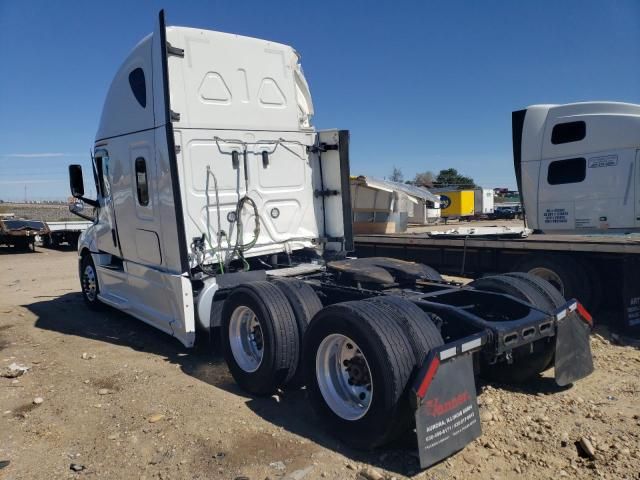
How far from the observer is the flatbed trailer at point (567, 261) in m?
6.33

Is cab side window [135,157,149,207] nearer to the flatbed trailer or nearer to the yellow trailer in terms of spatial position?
the flatbed trailer

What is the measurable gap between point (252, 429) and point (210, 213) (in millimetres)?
2724

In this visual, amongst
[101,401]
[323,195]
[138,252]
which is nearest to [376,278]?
[323,195]

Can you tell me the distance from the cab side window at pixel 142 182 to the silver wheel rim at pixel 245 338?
2.10m

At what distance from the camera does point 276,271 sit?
628 centimetres

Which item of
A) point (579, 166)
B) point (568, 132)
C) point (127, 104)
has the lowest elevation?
point (579, 166)

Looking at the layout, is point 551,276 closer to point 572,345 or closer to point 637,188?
point 637,188

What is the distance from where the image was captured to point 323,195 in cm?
720

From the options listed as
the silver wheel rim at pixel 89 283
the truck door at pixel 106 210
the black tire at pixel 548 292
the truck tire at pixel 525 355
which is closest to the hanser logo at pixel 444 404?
the truck tire at pixel 525 355

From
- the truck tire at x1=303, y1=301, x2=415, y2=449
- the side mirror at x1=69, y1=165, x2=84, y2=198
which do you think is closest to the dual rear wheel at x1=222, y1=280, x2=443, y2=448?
the truck tire at x1=303, y1=301, x2=415, y2=449

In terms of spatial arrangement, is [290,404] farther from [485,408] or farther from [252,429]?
[485,408]

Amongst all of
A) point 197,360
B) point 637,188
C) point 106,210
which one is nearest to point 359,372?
point 197,360

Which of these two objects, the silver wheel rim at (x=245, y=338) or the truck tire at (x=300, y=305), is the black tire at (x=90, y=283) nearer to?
the silver wheel rim at (x=245, y=338)

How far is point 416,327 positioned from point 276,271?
9.61 feet
